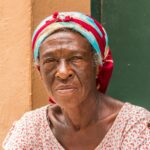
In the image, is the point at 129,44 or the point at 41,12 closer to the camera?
the point at 41,12

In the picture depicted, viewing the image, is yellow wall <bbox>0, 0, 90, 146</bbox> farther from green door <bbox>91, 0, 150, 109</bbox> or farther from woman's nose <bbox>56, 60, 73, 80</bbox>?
woman's nose <bbox>56, 60, 73, 80</bbox>

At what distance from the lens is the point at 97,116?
2.84 meters

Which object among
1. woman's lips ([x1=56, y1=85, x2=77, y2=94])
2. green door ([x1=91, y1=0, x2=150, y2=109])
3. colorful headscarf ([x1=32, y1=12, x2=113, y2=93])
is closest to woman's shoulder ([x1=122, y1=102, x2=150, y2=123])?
colorful headscarf ([x1=32, y1=12, x2=113, y2=93])

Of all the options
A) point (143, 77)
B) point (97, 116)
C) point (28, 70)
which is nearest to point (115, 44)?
point (143, 77)

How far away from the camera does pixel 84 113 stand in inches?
111

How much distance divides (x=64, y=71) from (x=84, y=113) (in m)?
0.38

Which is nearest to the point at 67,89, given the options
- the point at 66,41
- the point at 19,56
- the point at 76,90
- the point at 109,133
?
the point at 76,90

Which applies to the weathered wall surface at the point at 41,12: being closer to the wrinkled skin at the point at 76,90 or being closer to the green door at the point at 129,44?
the green door at the point at 129,44

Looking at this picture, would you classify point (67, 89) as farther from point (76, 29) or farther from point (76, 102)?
point (76, 29)

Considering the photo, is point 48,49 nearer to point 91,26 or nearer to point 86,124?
point 91,26

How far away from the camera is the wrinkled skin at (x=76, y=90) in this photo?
2553 mm

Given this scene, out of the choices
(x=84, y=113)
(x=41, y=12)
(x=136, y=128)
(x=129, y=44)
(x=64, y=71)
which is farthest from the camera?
(x=129, y=44)

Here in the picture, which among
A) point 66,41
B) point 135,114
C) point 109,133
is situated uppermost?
point 66,41

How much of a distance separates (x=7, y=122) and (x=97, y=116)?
955 mm
